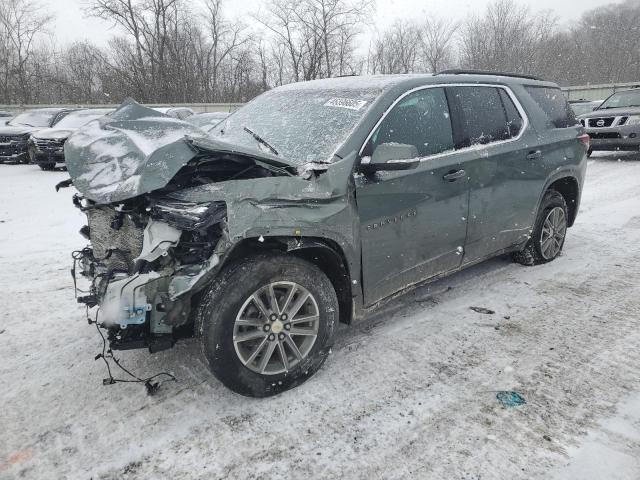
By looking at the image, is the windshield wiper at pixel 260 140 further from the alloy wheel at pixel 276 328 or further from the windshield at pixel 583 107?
the windshield at pixel 583 107

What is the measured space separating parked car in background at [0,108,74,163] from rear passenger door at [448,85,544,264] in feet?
46.0

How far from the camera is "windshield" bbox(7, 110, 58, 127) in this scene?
14688mm

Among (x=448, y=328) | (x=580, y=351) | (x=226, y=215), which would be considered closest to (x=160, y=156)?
(x=226, y=215)

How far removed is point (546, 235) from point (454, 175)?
1.95 meters

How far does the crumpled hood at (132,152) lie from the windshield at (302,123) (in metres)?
0.39

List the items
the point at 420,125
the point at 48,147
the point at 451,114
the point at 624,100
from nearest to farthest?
the point at 420,125
the point at 451,114
the point at 624,100
the point at 48,147

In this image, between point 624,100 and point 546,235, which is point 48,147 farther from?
point 624,100

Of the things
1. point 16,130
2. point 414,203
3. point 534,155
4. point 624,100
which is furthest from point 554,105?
point 16,130

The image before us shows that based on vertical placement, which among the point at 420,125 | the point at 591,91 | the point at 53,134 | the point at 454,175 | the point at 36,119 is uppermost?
the point at 591,91

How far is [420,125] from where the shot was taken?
337 centimetres

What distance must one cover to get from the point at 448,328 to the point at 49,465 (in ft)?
8.86

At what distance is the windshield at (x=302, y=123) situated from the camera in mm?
3107

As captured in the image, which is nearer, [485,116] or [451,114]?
[451,114]

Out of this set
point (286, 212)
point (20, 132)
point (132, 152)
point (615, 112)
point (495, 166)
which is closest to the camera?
point (286, 212)
